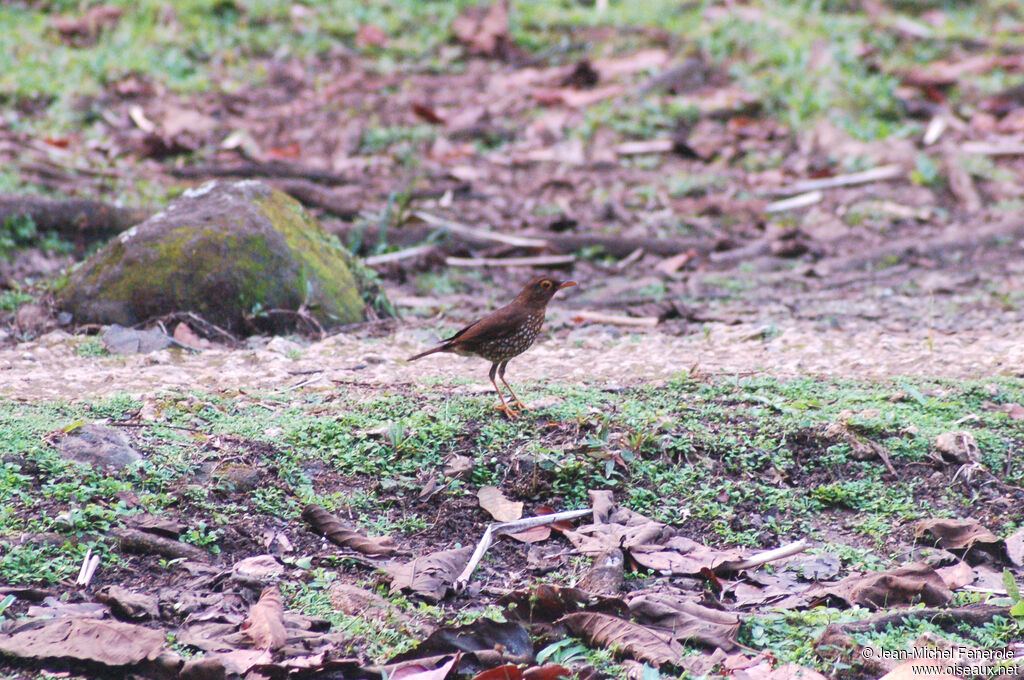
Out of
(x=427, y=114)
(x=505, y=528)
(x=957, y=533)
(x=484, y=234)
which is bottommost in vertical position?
(x=484, y=234)

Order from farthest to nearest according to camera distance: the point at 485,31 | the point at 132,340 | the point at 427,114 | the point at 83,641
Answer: the point at 485,31 → the point at 427,114 → the point at 132,340 → the point at 83,641

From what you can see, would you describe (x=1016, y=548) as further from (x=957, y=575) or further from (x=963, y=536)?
(x=957, y=575)

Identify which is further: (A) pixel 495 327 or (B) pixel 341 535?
(A) pixel 495 327

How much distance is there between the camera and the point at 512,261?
Answer: 8.59 metres

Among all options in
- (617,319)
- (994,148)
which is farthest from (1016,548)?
(994,148)

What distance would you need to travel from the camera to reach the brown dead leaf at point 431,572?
3.42 metres

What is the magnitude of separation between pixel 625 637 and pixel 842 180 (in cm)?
814

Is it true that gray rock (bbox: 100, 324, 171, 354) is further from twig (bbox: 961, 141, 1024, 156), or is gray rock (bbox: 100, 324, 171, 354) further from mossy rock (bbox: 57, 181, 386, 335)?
twig (bbox: 961, 141, 1024, 156)

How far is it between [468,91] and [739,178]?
3819 mm

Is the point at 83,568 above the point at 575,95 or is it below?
above

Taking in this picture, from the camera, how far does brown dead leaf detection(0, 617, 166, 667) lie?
2797mm

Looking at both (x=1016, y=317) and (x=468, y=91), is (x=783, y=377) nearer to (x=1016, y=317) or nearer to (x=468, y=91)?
(x=1016, y=317)

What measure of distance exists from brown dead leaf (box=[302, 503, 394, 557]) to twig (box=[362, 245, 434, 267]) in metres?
4.71

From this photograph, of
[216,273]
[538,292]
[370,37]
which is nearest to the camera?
[538,292]
